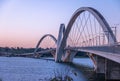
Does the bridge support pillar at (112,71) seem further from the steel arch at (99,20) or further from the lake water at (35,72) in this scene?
the steel arch at (99,20)

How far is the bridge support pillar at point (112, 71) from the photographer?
5106 cm

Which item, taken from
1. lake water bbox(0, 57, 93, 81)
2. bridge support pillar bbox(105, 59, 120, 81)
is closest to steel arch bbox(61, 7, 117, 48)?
bridge support pillar bbox(105, 59, 120, 81)

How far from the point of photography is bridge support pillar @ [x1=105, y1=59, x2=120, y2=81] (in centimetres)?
5106

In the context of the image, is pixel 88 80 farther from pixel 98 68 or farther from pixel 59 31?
pixel 59 31

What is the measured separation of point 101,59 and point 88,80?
11.6 meters

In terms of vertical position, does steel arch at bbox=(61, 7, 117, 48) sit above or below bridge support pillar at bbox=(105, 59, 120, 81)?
above

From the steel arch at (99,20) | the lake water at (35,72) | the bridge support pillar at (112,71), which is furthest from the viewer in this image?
the steel arch at (99,20)

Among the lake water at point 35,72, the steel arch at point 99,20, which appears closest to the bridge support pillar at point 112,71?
the lake water at point 35,72

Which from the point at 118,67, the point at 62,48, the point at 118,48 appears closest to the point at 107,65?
the point at 118,67

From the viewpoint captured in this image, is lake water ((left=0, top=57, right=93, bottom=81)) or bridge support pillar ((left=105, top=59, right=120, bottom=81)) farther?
bridge support pillar ((left=105, top=59, right=120, bottom=81))

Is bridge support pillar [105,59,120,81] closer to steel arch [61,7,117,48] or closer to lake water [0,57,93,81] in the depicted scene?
lake water [0,57,93,81]

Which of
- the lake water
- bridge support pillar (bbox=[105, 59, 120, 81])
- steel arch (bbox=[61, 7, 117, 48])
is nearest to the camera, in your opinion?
the lake water

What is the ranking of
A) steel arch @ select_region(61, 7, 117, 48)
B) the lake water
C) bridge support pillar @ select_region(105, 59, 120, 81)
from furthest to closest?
steel arch @ select_region(61, 7, 117, 48), bridge support pillar @ select_region(105, 59, 120, 81), the lake water

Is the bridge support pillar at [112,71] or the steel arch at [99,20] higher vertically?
the steel arch at [99,20]
